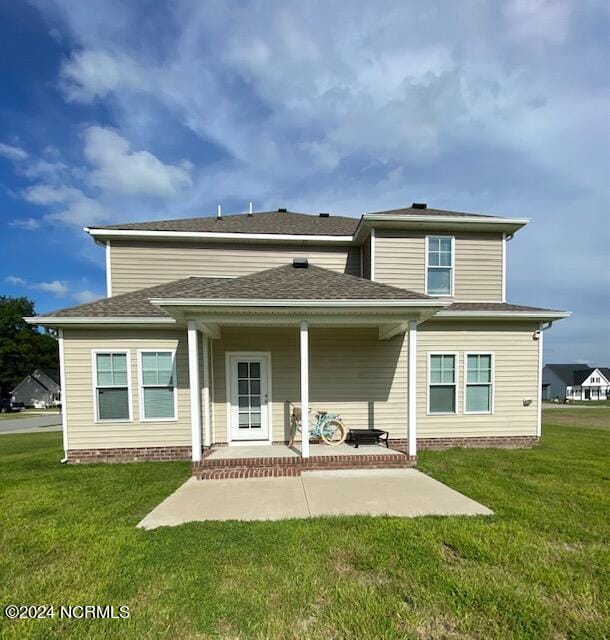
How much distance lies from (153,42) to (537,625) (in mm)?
11371

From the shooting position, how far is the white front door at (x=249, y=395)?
24.5 feet

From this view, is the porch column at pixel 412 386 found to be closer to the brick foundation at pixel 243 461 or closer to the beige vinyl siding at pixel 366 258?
the brick foundation at pixel 243 461

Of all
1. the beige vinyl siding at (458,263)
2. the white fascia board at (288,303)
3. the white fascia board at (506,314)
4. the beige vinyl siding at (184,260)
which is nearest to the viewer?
the white fascia board at (288,303)

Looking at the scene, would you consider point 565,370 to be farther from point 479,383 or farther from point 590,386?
point 479,383

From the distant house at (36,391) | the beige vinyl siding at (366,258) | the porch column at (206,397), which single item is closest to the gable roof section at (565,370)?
the beige vinyl siding at (366,258)

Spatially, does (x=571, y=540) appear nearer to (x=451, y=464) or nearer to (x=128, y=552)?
(x=451, y=464)

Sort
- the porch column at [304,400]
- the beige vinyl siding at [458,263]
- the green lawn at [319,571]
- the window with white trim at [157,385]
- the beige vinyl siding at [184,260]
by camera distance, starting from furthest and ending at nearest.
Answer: the beige vinyl siding at [184,260] < the beige vinyl siding at [458,263] < the window with white trim at [157,385] < the porch column at [304,400] < the green lawn at [319,571]

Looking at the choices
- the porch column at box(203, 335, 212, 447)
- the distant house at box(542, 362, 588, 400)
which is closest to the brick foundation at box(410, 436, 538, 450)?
the porch column at box(203, 335, 212, 447)

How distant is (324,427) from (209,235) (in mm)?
5411

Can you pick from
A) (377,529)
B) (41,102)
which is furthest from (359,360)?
(41,102)

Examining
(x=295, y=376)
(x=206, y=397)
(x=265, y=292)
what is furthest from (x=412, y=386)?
(x=206, y=397)

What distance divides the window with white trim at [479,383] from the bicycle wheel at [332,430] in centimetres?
308

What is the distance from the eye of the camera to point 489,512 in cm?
421

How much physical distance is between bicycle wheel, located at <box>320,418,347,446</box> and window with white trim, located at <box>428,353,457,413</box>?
2.22 meters
